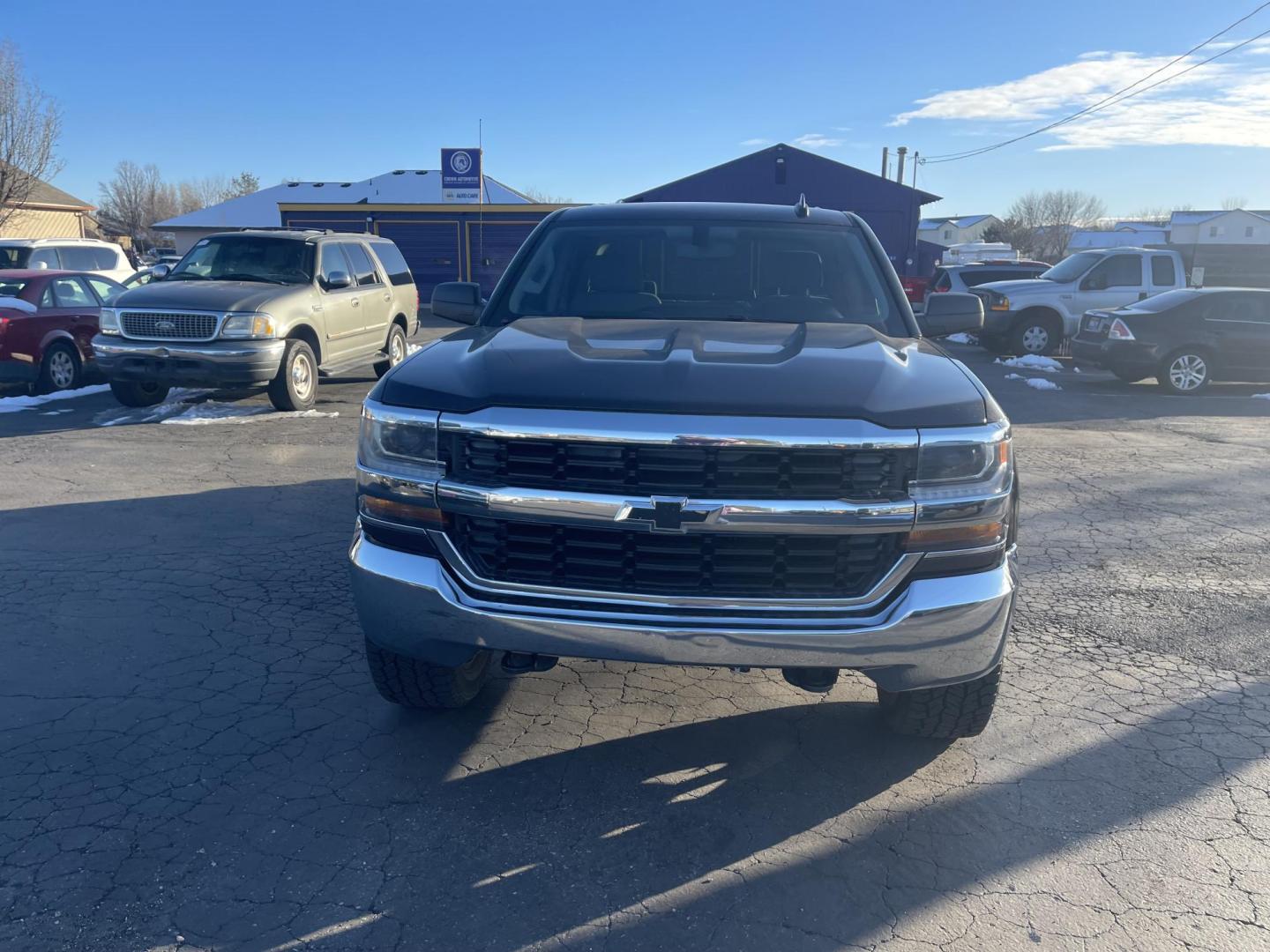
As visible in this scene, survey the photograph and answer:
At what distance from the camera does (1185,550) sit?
20.1 feet

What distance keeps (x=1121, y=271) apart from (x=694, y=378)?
55.0 feet

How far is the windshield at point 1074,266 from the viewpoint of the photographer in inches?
674

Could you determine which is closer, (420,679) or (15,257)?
(420,679)

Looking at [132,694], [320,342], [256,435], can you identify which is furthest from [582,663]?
[320,342]

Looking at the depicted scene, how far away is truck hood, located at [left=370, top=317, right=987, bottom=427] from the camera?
284 centimetres

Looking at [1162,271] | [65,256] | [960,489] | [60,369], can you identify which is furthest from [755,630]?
[1162,271]

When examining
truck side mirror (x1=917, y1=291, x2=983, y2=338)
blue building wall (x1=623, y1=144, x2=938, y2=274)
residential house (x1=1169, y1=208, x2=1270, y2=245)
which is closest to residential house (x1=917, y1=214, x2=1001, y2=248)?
residential house (x1=1169, y1=208, x2=1270, y2=245)

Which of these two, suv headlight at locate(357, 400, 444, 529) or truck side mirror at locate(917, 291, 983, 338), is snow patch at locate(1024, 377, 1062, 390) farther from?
suv headlight at locate(357, 400, 444, 529)

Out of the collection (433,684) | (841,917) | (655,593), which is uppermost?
(655,593)

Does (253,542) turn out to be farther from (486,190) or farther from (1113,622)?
(486,190)

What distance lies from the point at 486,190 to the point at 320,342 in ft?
112

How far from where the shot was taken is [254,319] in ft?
31.4

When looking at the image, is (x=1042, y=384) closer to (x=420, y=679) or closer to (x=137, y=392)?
(x=137, y=392)

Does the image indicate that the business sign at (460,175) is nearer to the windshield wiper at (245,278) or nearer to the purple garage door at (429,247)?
the purple garage door at (429,247)
